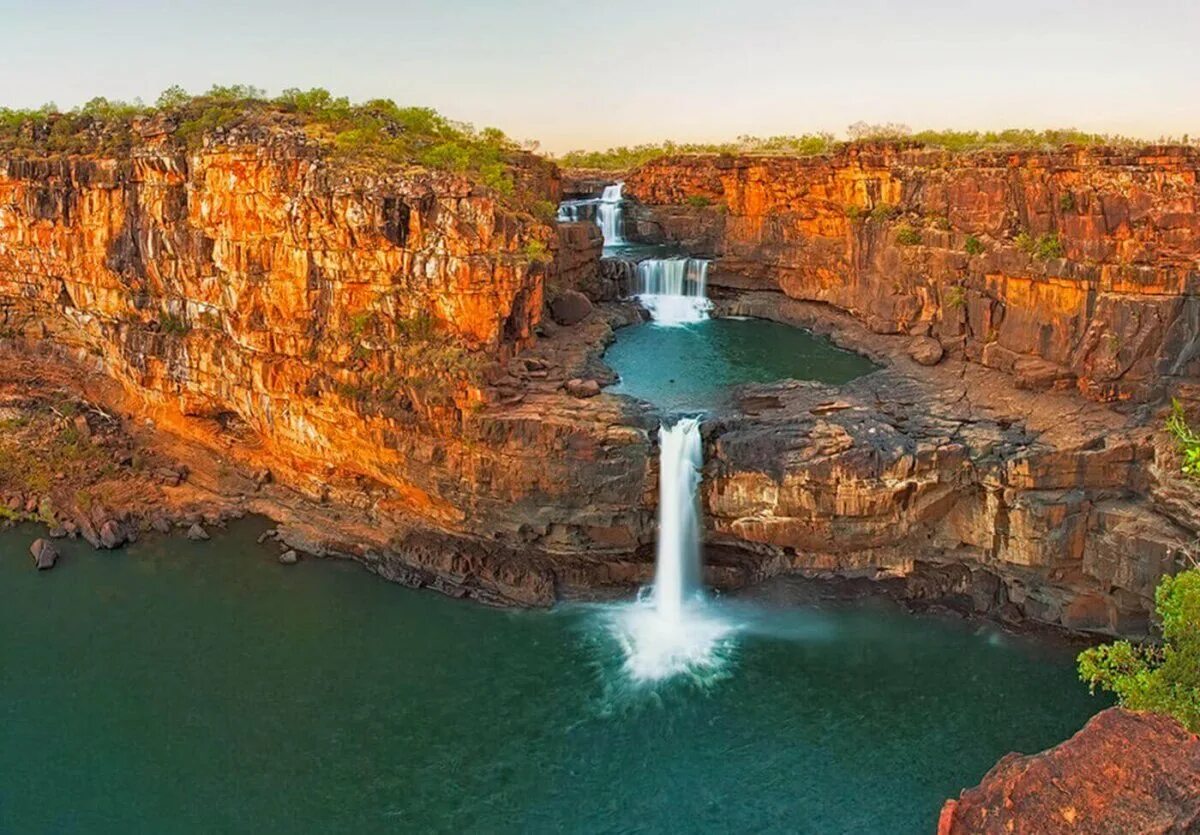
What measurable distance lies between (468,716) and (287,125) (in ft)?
69.1

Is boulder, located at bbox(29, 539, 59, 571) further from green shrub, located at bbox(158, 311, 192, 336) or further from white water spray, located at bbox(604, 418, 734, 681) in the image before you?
white water spray, located at bbox(604, 418, 734, 681)

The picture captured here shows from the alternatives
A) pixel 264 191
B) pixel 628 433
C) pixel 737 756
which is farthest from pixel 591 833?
pixel 264 191

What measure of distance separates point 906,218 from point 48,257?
35648 mm

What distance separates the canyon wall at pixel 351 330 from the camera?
27.2 meters

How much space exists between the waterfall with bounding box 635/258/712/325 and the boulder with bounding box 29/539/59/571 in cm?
2752

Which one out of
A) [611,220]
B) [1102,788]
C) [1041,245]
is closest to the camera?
[1102,788]

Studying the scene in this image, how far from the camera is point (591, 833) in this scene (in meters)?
19.3

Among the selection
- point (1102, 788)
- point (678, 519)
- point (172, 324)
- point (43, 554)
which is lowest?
point (43, 554)

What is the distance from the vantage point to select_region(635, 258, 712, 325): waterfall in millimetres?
45406

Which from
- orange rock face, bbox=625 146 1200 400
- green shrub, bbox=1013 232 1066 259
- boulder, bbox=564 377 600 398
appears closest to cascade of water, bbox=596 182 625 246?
orange rock face, bbox=625 146 1200 400

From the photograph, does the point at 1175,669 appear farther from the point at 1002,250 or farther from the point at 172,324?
the point at 172,324

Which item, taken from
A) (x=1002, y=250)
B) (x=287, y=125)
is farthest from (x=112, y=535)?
(x=1002, y=250)

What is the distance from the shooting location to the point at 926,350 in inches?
1337

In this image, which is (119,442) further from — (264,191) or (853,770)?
(853,770)
